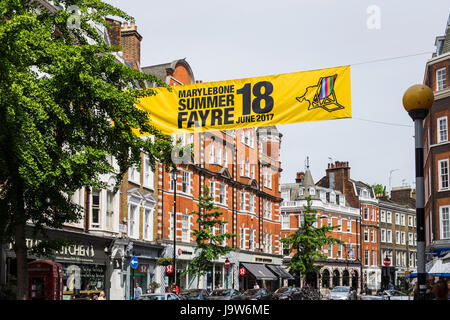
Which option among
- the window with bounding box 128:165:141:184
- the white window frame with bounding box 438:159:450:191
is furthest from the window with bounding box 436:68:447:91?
the window with bounding box 128:165:141:184

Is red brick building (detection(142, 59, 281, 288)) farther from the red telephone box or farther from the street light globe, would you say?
the street light globe

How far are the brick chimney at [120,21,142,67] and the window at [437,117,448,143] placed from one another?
2357 centimetres

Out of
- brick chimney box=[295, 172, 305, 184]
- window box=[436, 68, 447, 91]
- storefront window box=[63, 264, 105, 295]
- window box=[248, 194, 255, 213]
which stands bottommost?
storefront window box=[63, 264, 105, 295]

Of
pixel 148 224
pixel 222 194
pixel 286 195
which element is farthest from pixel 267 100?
pixel 286 195

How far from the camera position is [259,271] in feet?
211

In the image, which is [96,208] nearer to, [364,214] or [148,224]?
[148,224]

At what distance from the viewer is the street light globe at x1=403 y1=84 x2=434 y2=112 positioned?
1025 cm


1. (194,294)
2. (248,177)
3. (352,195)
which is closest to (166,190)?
(194,294)

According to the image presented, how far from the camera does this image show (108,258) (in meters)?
38.0

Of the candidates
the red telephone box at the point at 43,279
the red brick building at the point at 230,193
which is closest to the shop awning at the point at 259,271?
the red brick building at the point at 230,193

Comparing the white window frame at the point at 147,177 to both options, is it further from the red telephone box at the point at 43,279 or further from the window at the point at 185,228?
the red telephone box at the point at 43,279

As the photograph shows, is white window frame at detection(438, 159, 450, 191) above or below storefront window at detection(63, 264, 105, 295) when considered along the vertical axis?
above
